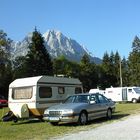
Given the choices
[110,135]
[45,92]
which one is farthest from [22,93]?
[110,135]

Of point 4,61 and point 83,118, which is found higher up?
point 4,61

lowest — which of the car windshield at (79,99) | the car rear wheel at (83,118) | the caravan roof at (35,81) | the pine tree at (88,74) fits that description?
the car rear wheel at (83,118)

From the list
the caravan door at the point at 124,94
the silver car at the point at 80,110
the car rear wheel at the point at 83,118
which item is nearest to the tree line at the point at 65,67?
the caravan door at the point at 124,94

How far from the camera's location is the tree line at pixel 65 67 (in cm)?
6981

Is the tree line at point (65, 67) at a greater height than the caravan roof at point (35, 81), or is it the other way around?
the tree line at point (65, 67)

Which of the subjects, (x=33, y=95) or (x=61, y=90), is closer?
(x=33, y=95)

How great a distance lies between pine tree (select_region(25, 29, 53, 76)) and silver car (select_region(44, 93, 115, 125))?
47.0 m

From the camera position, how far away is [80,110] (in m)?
20.2

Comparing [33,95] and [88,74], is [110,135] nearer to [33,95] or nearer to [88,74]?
[33,95]

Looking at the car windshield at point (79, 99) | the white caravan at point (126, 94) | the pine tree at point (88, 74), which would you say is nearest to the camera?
the car windshield at point (79, 99)

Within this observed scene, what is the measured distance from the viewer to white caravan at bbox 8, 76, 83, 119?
23.8 meters

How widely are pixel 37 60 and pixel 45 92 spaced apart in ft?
150

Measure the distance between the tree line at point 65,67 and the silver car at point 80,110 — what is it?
4470 cm

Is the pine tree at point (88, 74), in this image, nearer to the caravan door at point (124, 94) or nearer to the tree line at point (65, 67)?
the tree line at point (65, 67)
